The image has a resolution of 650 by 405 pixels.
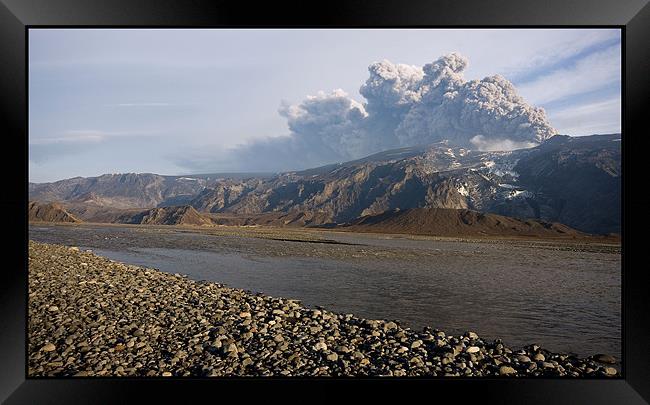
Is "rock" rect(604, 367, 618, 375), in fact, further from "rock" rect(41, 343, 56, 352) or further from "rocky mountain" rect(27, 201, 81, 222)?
"rocky mountain" rect(27, 201, 81, 222)

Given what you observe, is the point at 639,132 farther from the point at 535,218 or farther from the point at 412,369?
the point at 535,218

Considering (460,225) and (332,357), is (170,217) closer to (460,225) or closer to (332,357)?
(460,225)

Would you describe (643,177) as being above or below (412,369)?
above

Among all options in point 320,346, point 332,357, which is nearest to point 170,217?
point 320,346

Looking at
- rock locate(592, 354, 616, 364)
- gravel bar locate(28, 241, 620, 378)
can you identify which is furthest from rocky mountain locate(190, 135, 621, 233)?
gravel bar locate(28, 241, 620, 378)

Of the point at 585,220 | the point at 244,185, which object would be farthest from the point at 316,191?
the point at 585,220

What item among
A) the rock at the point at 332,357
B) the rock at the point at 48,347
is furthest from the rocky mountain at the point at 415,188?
the rock at the point at 48,347
